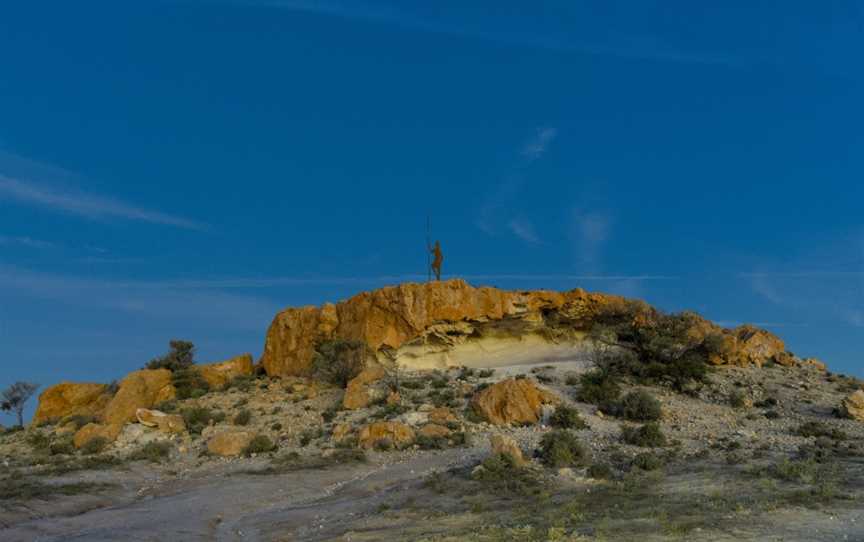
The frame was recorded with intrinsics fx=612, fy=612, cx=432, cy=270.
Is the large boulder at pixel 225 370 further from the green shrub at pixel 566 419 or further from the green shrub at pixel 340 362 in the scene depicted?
the green shrub at pixel 566 419

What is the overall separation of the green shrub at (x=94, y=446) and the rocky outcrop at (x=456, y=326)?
14103mm

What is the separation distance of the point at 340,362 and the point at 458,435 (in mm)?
13237

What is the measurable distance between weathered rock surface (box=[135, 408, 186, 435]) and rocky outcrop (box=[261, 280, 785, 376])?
11690 mm

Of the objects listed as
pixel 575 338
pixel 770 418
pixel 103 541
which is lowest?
pixel 103 541

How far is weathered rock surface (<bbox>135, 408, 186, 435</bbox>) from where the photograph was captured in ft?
83.1

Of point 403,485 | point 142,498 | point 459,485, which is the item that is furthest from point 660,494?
point 142,498

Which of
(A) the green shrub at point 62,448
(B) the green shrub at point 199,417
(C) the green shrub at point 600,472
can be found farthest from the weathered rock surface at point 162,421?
(C) the green shrub at point 600,472

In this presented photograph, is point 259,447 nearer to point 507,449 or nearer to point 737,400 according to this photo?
point 507,449

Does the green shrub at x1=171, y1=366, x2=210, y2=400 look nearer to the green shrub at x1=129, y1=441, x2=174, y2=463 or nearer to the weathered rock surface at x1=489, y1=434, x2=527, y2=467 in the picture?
the green shrub at x1=129, y1=441, x2=174, y2=463

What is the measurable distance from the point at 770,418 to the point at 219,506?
20.6 m

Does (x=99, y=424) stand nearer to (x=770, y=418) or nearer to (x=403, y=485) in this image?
(x=403, y=485)

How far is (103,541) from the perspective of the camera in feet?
39.4

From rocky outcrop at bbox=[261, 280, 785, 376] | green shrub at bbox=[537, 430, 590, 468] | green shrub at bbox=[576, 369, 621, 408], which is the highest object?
rocky outcrop at bbox=[261, 280, 785, 376]

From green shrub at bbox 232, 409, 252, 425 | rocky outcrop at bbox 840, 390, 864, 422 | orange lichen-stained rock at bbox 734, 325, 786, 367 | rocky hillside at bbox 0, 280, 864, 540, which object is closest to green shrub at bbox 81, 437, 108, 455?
rocky hillside at bbox 0, 280, 864, 540
